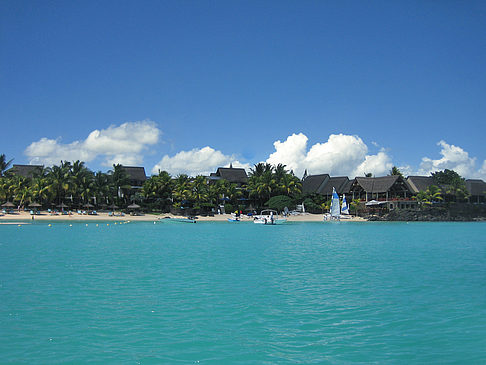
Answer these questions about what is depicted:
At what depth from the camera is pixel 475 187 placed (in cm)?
7875

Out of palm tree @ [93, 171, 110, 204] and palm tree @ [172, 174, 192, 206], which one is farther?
palm tree @ [172, 174, 192, 206]

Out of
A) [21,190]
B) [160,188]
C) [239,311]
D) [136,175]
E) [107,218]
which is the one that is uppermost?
[136,175]

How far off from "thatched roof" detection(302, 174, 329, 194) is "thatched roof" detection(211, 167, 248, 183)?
40.4 feet

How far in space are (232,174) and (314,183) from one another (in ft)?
53.9

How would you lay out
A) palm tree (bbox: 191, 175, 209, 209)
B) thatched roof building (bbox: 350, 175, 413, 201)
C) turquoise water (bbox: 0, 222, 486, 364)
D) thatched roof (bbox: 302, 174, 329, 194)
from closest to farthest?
turquoise water (bbox: 0, 222, 486, 364) < palm tree (bbox: 191, 175, 209, 209) < thatched roof building (bbox: 350, 175, 413, 201) < thatched roof (bbox: 302, 174, 329, 194)

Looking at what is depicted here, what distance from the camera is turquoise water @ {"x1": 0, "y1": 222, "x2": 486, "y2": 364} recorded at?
7.72m

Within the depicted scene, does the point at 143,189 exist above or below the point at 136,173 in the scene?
below

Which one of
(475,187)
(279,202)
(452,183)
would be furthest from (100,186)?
(475,187)

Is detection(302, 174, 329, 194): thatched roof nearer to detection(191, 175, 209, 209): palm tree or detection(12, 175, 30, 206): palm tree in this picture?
detection(191, 175, 209, 209): palm tree

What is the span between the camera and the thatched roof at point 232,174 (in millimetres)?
79938

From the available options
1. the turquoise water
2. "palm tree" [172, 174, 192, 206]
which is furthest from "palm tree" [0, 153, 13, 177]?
the turquoise water

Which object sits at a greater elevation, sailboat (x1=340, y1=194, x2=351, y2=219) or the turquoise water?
sailboat (x1=340, y1=194, x2=351, y2=219)

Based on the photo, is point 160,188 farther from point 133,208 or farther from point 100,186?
point 100,186

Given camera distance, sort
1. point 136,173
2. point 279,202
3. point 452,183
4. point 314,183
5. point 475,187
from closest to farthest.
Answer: point 279,202
point 452,183
point 475,187
point 314,183
point 136,173
